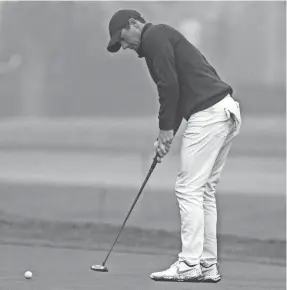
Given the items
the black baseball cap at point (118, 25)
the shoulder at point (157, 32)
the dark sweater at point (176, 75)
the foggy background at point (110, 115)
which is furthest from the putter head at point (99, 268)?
the foggy background at point (110, 115)

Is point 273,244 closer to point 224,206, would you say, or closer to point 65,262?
point 224,206

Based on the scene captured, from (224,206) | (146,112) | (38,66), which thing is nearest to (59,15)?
(38,66)

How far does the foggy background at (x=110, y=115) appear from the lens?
29.0ft

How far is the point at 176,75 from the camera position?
6.22 meters

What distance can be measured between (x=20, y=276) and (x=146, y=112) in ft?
8.54

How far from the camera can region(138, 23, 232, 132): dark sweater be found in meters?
6.20

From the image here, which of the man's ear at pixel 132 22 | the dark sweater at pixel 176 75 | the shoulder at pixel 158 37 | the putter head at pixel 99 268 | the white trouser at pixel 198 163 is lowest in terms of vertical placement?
the putter head at pixel 99 268

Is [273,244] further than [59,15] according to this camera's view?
No

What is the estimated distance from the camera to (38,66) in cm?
916

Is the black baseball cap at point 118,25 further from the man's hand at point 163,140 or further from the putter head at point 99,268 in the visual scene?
the putter head at point 99,268

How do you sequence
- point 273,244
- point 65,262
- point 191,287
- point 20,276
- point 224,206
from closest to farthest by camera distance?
point 191,287 → point 20,276 → point 65,262 → point 273,244 → point 224,206

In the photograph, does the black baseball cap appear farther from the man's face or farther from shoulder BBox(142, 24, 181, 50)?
shoulder BBox(142, 24, 181, 50)

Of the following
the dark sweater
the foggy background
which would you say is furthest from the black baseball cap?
the foggy background

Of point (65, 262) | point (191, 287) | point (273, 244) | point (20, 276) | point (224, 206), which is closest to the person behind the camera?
point (191, 287)
